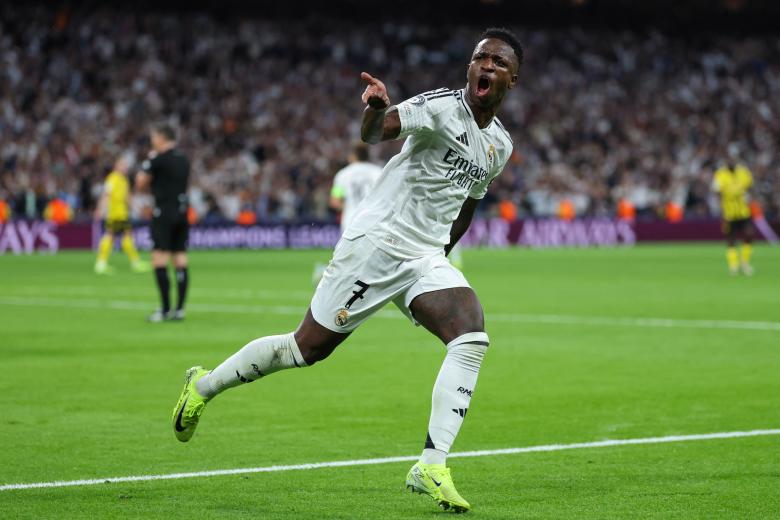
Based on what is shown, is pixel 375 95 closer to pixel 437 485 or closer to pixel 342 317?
pixel 342 317

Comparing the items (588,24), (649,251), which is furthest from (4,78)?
(588,24)

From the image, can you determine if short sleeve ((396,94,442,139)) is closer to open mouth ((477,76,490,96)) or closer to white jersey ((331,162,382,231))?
open mouth ((477,76,490,96))

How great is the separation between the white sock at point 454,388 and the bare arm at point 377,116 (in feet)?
3.57

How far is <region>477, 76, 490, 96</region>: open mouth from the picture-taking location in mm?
6431

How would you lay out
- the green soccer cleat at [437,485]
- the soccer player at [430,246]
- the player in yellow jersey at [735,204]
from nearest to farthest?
the green soccer cleat at [437,485] → the soccer player at [430,246] → the player in yellow jersey at [735,204]

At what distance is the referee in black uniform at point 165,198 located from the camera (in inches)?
642

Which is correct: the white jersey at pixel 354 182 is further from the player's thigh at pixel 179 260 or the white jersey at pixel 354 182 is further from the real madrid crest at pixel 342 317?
the real madrid crest at pixel 342 317

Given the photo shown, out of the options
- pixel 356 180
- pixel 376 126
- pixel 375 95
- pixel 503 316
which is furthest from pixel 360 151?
pixel 375 95

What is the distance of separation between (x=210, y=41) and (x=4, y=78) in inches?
310

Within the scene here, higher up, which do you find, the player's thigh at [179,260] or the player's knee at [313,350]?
the player's knee at [313,350]

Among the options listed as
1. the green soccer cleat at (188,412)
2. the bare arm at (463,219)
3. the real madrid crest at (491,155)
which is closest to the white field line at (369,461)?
the green soccer cleat at (188,412)

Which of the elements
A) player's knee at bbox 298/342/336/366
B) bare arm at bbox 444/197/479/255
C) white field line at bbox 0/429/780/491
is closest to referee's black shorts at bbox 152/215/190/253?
white field line at bbox 0/429/780/491

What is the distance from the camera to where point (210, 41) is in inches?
1817

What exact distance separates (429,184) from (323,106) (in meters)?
39.6
